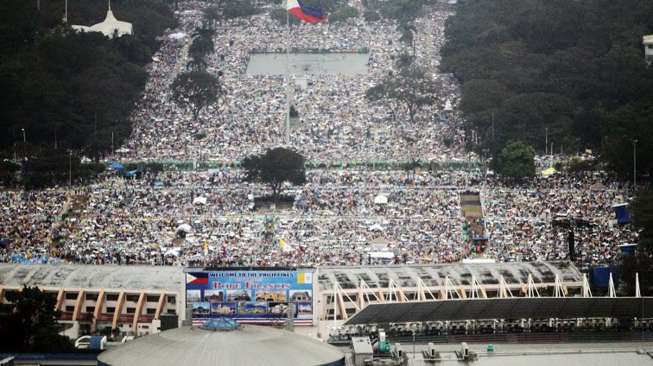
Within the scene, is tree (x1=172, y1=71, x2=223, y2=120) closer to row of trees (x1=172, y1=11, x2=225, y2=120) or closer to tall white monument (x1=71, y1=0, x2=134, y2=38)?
row of trees (x1=172, y1=11, x2=225, y2=120)

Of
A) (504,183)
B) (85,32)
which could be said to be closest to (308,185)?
(504,183)

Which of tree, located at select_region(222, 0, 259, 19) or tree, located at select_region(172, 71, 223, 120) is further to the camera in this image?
tree, located at select_region(222, 0, 259, 19)

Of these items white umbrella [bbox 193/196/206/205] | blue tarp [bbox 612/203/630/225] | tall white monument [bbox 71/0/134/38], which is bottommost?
blue tarp [bbox 612/203/630/225]

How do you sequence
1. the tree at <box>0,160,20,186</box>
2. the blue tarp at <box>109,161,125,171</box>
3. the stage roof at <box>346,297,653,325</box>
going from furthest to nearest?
1. the blue tarp at <box>109,161,125,171</box>
2. the tree at <box>0,160,20,186</box>
3. the stage roof at <box>346,297,653,325</box>

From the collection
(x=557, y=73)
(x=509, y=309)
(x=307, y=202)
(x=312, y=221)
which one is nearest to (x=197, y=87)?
(x=557, y=73)

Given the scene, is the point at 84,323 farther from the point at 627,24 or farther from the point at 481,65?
the point at 627,24

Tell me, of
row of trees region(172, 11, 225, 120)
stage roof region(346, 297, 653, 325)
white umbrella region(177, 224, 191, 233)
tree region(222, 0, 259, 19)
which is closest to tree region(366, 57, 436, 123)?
row of trees region(172, 11, 225, 120)
